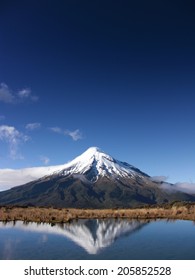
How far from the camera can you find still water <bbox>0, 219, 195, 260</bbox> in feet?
62.1

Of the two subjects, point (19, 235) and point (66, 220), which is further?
point (66, 220)

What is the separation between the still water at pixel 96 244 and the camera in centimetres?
1893

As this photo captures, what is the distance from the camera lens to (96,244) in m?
23.4

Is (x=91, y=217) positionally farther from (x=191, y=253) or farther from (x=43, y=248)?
(x=191, y=253)

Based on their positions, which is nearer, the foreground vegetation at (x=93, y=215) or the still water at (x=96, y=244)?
the still water at (x=96, y=244)

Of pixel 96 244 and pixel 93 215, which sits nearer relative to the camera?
pixel 96 244

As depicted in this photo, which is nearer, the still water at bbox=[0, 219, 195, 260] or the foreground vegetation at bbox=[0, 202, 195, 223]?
the still water at bbox=[0, 219, 195, 260]

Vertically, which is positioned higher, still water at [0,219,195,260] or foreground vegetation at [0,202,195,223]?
foreground vegetation at [0,202,195,223]

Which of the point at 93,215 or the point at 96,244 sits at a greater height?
the point at 93,215

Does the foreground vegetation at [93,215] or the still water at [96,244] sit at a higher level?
the foreground vegetation at [93,215]
